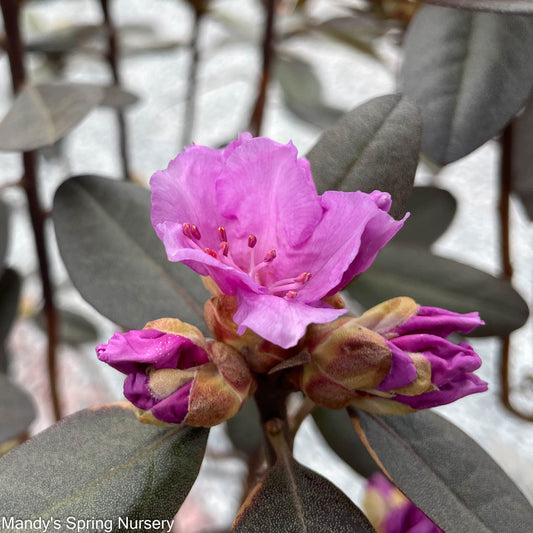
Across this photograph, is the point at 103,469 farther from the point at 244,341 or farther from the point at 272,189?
the point at 272,189

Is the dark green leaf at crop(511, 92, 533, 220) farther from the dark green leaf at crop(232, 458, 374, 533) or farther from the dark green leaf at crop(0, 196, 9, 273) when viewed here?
the dark green leaf at crop(0, 196, 9, 273)

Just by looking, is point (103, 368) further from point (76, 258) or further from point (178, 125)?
point (76, 258)

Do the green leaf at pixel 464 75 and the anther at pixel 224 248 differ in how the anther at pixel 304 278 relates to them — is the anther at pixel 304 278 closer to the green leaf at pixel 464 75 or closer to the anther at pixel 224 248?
the anther at pixel 224 248

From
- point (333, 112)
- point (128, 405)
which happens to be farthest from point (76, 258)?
point (333, 112)

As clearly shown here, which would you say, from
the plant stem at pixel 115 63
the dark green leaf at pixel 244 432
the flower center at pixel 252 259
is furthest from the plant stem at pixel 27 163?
the flower center at pixel 252 259

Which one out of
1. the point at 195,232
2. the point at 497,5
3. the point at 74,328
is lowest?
the point at 74,328

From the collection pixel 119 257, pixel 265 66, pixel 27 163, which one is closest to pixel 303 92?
pixel 265 66
